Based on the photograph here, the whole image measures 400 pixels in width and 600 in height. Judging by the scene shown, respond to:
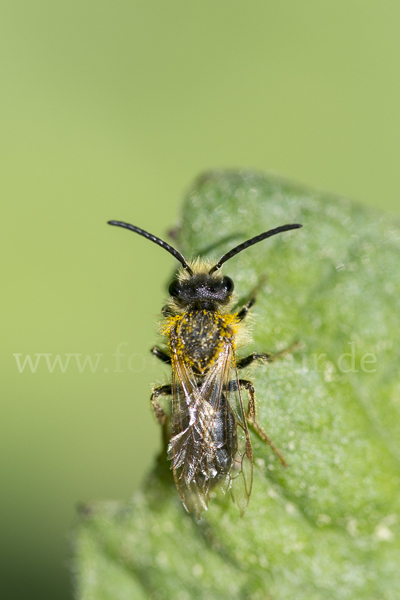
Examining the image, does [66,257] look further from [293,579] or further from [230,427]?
[293,579]

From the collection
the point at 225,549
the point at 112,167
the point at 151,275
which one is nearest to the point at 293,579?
the point at 225,549

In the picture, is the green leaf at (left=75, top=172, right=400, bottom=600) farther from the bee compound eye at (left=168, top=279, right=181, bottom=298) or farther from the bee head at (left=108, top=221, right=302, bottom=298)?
the bee compound eye at (left=168, top=279, right=181, bottom=298)

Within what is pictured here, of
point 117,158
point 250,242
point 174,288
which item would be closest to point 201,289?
point 174,288

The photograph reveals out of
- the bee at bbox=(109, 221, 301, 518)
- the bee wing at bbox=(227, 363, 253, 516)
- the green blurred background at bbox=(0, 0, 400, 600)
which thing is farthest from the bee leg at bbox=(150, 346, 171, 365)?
the green blurred background at bbox=(0, 0, 400, 600)

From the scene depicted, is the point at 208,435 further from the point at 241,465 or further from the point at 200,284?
the point at 200,284

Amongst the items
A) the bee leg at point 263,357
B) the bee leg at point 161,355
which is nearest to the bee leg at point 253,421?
the bee leg at point 263,357

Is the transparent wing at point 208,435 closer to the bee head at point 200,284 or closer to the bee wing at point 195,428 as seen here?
the bee wing at point 195,428
